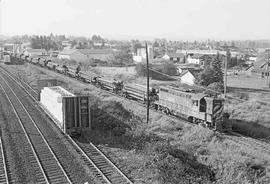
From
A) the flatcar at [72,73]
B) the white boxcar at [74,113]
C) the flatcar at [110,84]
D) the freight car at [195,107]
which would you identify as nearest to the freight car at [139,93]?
the flatcar at [110,84]

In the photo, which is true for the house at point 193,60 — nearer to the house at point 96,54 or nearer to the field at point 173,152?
the house at point 96,54

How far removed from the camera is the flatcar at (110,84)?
143 feet

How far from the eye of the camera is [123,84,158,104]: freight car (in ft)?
120

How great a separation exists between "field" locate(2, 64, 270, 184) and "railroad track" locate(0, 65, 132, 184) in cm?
52

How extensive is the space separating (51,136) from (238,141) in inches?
527

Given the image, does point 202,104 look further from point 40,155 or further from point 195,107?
point 40,155

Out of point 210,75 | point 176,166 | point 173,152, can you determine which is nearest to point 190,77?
point 210,75

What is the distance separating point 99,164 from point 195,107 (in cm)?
1317

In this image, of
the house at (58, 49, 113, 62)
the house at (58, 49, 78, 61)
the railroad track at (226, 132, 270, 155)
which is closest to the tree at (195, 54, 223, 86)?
the railroad track at (226, 132, 270, 155)

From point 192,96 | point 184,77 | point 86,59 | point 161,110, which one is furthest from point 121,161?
point 86,59

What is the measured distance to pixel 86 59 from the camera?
109562 mm

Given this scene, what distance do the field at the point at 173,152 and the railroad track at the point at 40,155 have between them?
3.12 meters

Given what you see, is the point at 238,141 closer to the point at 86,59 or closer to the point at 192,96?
the point at 192,96

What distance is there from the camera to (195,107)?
28656 millimetres
